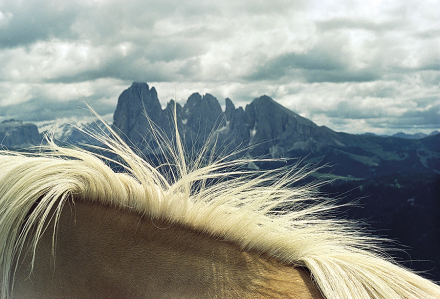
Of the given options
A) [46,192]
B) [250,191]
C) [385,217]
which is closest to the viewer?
[46,192]

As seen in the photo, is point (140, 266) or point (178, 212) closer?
point (140, 266)

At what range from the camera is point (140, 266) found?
51.0 inches

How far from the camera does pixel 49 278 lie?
132 cm

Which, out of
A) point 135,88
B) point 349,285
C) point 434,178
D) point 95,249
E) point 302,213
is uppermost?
point 135,88

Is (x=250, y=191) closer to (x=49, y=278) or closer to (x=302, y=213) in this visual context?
(x=302, y=213)

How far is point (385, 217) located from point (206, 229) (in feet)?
377

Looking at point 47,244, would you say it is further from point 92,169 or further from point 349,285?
point 349,285

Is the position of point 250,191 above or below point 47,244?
above

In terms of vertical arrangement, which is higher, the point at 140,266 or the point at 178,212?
the point at 178,212

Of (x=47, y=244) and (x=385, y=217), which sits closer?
(x=47, y=244)

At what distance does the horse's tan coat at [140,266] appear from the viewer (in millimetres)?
1279

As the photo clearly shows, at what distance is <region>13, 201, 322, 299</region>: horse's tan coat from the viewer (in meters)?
1.28

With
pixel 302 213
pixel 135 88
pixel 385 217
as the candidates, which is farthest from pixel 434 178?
pixel 135 88

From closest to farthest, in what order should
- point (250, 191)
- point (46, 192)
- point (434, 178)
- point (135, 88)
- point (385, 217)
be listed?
point (46, 192) → point (250, 191) → point (385, 217) → point (434, 178) → point (135, 88)
